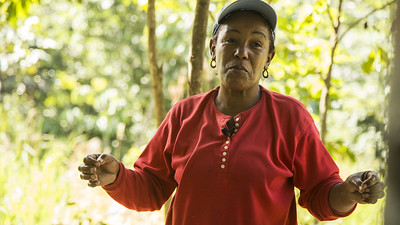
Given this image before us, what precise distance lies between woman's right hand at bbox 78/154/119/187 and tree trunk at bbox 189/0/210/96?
2.49 feet

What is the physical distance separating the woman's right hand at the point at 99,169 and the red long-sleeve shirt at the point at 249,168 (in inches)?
1.4

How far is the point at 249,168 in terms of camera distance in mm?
1426

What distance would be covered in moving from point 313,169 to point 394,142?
77 centimetres

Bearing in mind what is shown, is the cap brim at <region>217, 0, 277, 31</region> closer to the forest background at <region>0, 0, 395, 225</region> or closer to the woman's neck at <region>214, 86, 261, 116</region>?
the woman's neck at <region>214, 86, 261, 116</region>

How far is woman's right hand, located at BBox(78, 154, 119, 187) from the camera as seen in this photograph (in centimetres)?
148

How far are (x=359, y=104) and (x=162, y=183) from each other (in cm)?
610

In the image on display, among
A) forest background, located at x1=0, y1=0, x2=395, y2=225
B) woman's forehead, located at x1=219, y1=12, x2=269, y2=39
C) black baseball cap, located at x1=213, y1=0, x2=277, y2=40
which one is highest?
Result: black baseball cap, located at x1=213, y1=0, x2=277, y2=40

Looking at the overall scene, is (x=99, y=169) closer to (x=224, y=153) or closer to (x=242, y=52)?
(x=224, y=153)

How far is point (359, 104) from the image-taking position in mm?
7230

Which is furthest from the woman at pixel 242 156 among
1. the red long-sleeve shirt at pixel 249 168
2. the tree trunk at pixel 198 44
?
the tree trunk at pixel 198 44

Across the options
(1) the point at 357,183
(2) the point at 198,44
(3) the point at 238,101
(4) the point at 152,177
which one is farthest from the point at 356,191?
(2) the point at 198,44

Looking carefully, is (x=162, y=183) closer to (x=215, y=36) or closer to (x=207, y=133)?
(x=207, y=133)

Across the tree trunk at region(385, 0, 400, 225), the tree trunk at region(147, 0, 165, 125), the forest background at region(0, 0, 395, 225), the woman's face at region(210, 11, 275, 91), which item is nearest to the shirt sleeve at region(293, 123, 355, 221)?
the forest background at region(0, 0, 395, 225)

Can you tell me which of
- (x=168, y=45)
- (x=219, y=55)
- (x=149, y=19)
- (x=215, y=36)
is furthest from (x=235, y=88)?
(x=168, y=45)
